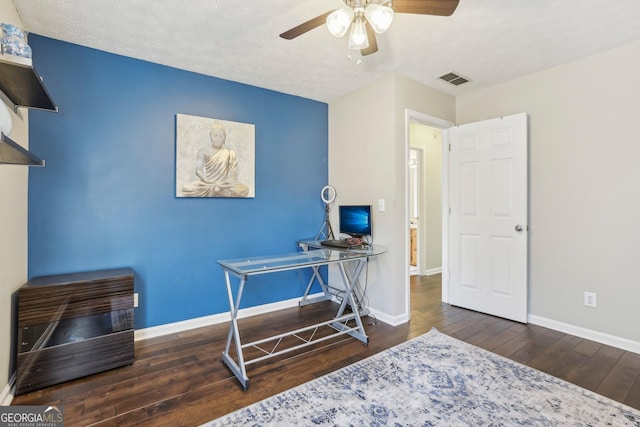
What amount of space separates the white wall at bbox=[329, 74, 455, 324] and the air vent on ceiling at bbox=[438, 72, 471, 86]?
227 mm

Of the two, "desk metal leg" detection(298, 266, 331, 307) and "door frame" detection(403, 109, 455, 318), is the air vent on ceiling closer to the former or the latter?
"door frame" detection(403, 109, 455, 318)

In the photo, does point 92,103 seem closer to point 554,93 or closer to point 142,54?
point 142,54

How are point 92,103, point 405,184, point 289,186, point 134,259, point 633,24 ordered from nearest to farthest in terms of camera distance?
point 633,24 < point 92,103 < point 134,259 < point 405,184 < point 289,186

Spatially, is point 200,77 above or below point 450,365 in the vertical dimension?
above

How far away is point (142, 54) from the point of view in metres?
2.62

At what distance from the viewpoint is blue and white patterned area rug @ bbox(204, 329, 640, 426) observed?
5.52 feet

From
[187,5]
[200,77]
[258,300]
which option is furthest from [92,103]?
[258,300]

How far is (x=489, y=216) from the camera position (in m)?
3.28

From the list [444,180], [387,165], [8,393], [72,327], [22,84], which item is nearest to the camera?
[22,84]

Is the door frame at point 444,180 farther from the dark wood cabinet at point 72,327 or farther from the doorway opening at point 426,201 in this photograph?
the dark wood cabinet at point 72,327

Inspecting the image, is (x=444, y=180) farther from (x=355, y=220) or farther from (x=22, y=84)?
(x=22, y=84)

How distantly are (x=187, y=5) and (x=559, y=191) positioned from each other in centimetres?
352

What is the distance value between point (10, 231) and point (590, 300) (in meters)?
4.55

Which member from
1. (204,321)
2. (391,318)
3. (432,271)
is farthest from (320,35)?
(432,271)
